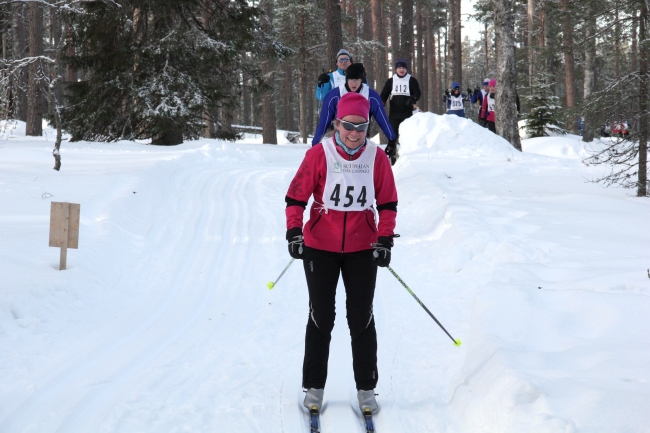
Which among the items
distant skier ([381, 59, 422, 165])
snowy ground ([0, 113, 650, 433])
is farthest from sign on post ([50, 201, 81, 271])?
distant skier ([381, 59, 422, 165])

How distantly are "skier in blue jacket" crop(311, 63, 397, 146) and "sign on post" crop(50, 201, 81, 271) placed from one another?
3.21 meters

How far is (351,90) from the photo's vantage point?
7574mm

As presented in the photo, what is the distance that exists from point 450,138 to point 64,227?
11.3 m

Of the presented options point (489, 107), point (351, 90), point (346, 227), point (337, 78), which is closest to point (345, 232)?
point (346, 227)

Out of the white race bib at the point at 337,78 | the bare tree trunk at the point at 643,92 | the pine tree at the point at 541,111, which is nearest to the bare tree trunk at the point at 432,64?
the pine tree at the point at 541,111

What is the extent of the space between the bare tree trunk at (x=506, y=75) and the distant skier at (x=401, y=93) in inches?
168

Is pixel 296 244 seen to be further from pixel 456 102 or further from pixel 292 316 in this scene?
pixel 456 102

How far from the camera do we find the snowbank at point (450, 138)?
48.6ft

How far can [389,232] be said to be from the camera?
3.70 meters

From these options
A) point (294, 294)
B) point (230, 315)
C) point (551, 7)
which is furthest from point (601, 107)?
point (551, 7)

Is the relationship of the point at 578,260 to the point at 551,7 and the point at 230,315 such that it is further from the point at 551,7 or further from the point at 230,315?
the point at 551,7

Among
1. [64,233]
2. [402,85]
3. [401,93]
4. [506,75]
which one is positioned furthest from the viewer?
[506,75]

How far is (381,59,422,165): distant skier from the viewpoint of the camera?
11.6 metres

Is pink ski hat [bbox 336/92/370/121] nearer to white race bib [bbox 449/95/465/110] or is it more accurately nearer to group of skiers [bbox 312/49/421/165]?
group of skiers [bbox 312/49/421/165]
